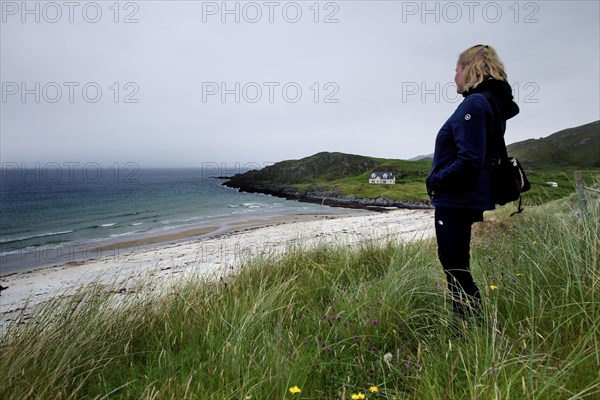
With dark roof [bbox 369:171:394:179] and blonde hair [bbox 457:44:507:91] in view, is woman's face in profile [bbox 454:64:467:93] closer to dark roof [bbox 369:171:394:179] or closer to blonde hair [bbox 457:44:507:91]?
blonde hair [bbox 457:44:507:91]

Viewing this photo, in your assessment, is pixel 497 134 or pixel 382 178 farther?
pixel 382 178

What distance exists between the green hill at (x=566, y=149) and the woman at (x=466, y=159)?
12549 cm

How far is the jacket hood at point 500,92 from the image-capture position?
253cm

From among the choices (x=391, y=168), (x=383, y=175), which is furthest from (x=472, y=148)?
(x=391, y=168)

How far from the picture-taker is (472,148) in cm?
234

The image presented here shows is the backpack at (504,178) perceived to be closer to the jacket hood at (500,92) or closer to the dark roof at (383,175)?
the jacket hood at (500,92)

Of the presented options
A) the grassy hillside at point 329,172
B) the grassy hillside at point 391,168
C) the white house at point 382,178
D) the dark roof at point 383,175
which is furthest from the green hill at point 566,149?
the white house at point 382,178

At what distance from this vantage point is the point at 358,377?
6.57 ft

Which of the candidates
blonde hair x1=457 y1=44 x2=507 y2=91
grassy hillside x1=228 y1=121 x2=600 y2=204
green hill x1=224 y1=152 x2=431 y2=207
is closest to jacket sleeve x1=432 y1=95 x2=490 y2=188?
blonde hair x1=457 y1=44 x2=507 y2=91

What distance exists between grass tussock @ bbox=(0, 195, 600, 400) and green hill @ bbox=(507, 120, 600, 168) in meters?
126

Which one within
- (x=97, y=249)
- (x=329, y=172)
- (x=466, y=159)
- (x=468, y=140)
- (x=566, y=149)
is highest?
(x=566, y=149)

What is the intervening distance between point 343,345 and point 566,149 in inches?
6419

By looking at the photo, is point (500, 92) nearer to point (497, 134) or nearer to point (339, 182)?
point (497, 134)

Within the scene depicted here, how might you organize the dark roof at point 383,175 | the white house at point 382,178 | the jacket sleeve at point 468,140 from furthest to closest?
the dark roof at point 383,175 < the white house at point 382,178 < the jacket sleeve at point 468,140
